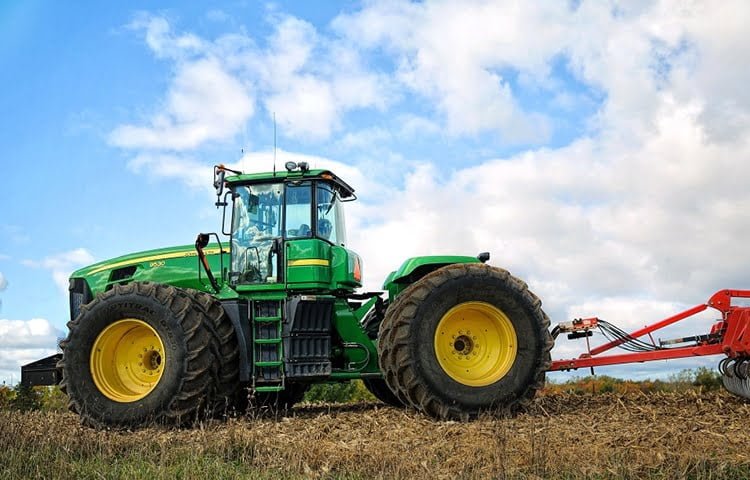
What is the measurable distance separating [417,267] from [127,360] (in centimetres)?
403

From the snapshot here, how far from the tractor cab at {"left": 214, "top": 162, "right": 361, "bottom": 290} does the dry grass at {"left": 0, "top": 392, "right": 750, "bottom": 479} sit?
1872mm

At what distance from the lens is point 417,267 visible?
1041cm

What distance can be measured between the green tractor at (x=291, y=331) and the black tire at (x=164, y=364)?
0.05 feet

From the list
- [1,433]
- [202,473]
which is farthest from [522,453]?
[1,433]

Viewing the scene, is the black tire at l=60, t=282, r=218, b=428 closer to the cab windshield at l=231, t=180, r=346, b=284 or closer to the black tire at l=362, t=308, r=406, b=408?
Answer: the cab windshield at l=231, t=180, r=346, b=284

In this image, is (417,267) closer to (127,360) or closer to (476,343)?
(476,343)

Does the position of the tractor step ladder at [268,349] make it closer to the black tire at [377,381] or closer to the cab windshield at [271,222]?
the cab windshield at [271,222]

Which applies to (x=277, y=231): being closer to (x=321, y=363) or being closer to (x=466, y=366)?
(x=321, y=363)

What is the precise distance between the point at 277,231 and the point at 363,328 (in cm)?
180

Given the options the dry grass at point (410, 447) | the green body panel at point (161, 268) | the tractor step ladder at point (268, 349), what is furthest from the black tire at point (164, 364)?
the green body panel at point (161, 268)

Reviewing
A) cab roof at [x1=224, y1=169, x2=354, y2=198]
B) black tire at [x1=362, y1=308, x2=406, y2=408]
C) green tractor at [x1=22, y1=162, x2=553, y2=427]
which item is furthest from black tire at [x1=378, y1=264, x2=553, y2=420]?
cab roof at [x1=224, y1=169, x2=354, y2=198]

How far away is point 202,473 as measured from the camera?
271 inches

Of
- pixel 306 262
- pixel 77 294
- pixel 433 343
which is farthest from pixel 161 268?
pixel 433 343

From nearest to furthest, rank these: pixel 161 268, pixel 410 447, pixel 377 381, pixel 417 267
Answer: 1. pixel 410 447
2. pixel 417 267
3. pixel 161 268
4. pixel 377 381
